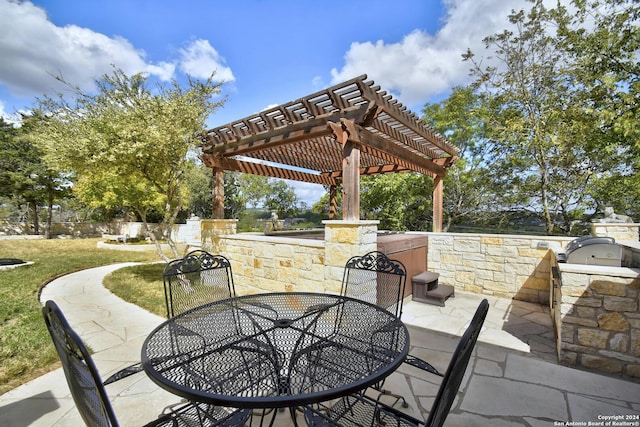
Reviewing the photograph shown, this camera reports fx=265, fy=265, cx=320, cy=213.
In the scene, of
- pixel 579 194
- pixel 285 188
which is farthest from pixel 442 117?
pixel 285 188

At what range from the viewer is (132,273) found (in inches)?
261

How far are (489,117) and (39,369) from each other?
10.7 meters

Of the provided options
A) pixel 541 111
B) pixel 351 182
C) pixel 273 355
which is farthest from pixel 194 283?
pixel 541 111

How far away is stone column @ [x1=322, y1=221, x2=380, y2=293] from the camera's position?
11.2 feet

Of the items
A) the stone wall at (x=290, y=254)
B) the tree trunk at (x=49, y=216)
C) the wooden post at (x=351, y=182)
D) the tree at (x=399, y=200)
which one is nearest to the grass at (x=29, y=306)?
the stone wall at (x=290, y=254)

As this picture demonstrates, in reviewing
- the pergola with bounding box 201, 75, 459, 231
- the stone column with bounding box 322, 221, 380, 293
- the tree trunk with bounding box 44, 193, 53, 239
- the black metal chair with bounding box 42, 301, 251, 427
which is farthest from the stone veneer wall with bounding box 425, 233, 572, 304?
the tree trunk with bounding box 44, 193, 53, 239

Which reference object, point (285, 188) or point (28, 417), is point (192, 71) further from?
point (285, 188)

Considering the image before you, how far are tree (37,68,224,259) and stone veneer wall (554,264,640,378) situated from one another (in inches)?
210

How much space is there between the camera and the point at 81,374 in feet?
2.99

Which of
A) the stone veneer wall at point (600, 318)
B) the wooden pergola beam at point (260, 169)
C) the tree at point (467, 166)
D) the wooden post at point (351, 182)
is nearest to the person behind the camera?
the stone veneer wall at point (600, 318)

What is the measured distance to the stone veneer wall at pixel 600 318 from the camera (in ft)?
7.40

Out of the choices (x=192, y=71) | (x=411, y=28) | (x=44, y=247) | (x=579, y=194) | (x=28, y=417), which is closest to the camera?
(x=28, y=417)

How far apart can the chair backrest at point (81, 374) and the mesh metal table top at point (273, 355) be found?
0.22 metres

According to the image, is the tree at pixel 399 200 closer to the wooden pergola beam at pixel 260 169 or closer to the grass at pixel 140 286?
the wooden pergola beam at pixel 260 169
